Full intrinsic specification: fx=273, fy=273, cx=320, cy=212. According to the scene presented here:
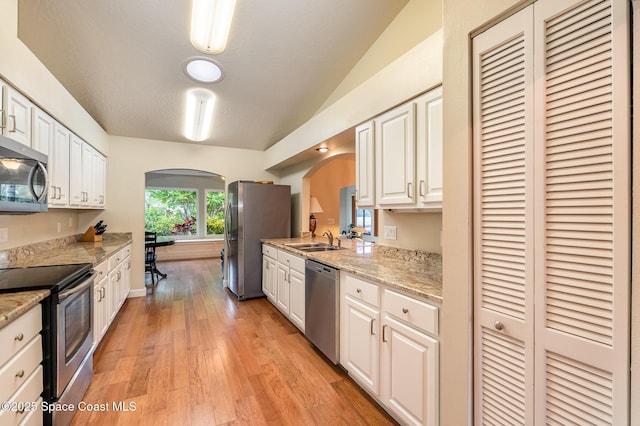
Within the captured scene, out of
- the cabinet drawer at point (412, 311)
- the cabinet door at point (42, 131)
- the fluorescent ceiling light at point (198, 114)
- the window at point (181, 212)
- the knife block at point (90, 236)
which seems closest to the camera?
the cabinet drawer at point (412, 311)

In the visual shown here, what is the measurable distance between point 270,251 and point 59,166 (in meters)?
2.41

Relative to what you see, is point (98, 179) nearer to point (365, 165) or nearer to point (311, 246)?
point (311, 246)

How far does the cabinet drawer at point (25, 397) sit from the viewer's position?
3.86 ft

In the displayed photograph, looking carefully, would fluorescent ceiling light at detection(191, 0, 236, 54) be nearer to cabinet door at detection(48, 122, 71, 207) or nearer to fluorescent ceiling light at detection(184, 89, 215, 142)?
fluorescent ceiling light at detection(184, 89, 215, 142)

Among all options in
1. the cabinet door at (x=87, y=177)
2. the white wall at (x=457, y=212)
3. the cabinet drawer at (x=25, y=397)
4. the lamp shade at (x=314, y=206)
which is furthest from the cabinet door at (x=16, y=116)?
the lamp shade at (x=314, y=206)

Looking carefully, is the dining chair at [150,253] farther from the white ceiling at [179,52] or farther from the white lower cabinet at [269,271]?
the white lower cabinet at [269,271]

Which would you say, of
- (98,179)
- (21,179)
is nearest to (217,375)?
(21,179)

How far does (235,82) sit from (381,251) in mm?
2604

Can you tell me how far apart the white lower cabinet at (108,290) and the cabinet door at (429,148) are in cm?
272

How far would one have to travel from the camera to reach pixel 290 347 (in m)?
2.71

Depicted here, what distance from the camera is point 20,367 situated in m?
1.29

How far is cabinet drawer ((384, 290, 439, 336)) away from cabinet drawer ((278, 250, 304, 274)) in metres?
→ 1.36

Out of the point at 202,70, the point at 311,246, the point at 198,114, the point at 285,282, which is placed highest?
the point at 202,70

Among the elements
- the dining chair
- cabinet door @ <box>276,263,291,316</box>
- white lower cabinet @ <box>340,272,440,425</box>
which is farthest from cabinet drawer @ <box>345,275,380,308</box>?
the dining chair
